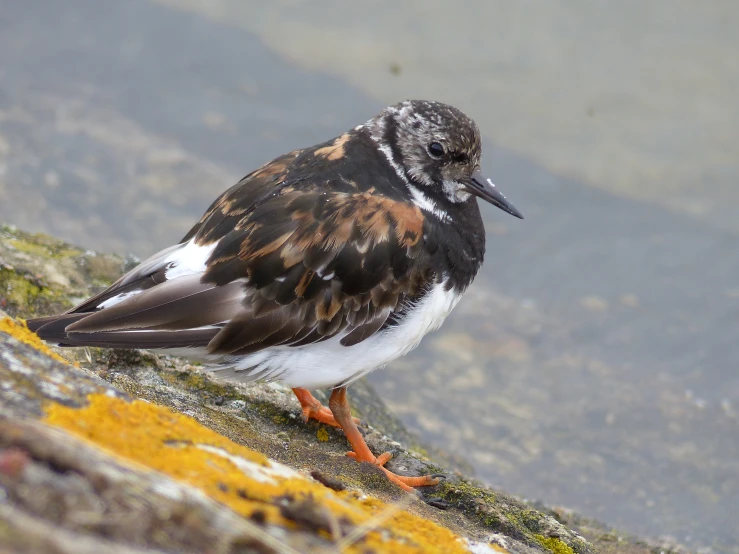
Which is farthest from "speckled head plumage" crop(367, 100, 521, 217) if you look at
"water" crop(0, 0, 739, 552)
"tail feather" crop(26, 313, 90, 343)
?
"water" crop(0, 0, 739, 552)

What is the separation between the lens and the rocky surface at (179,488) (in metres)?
1.83

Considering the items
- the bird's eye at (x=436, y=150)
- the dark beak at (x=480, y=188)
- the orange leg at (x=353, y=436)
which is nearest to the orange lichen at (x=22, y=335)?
the orange leg at (x=353, y=436)

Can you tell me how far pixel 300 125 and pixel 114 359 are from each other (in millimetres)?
6810

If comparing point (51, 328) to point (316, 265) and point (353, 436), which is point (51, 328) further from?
point (353, 436)

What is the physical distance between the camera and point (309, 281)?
3824mm

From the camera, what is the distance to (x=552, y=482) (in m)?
6.72

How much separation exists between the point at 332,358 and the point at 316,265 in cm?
47

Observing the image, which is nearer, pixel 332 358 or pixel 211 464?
pixel 211 464

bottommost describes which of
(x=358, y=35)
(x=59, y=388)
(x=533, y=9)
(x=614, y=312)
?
(x=59, y=388)

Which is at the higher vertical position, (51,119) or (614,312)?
(614,312)

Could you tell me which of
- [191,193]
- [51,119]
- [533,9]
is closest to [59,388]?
[191,193]

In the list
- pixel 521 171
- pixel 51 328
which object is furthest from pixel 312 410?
pixel 521 171

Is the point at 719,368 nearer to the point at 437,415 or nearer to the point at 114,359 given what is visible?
the point at 437,415

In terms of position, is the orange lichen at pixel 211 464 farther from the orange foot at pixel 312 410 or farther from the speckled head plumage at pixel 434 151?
the speckled head plumage at pixel 434 151
